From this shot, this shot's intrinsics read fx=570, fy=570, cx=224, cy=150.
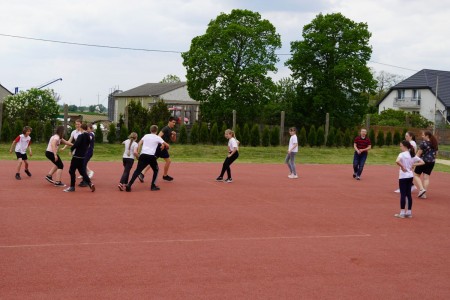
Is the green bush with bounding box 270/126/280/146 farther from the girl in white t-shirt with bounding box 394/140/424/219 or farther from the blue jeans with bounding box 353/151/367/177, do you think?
the girl in white t-shirt with bounding box 394/140/424/219

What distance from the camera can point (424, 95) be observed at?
2714 inches

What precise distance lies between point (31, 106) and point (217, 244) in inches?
920

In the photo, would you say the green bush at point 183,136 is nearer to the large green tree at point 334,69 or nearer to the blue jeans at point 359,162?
the blue jeans at point 359,162

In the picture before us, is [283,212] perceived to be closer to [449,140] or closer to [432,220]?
[432,220]

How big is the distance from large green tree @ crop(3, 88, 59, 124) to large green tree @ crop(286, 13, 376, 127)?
20551mm

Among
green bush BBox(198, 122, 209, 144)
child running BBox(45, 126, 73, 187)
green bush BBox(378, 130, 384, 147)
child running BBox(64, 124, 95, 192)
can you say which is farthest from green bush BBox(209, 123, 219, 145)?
child running BBox(64, 124, 95, 192)

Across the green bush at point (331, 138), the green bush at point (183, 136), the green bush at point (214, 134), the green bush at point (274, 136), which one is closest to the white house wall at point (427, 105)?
the green bush at point (331, 138)

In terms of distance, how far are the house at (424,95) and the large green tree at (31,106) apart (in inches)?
1871

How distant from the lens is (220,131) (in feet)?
106

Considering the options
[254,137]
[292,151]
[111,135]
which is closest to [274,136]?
[254,137]

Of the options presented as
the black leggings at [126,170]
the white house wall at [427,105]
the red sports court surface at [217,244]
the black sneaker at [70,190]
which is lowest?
the red sports court surface at [217,244]

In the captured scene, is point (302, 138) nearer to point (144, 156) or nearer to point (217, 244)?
point (144, 156)

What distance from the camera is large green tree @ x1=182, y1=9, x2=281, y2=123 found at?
4097 cm

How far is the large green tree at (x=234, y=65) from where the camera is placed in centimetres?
4097
